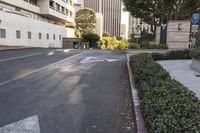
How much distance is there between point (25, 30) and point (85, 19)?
44675 mm

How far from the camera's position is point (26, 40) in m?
33.6

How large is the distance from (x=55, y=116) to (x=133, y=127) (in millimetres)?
1619

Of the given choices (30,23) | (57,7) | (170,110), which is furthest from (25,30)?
(170,110)

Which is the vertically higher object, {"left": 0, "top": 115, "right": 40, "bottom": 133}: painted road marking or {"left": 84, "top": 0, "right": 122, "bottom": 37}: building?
{"left": 84, "top": 0, "right": 122, "bottom": 37}: building

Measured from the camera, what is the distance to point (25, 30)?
33.2m

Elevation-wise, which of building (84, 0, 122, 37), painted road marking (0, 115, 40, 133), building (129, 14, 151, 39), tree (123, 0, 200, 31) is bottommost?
painted road marking (0, 115, 40, 133)

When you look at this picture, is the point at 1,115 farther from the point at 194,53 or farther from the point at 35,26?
the point at 35,26

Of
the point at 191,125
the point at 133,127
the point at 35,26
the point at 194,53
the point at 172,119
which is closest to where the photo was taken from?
the point at 191,125

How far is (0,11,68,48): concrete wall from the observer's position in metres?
28.2

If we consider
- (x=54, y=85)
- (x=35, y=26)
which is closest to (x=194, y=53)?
(x=54, y=85)

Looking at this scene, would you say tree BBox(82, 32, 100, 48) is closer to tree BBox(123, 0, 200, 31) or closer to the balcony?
the balcony

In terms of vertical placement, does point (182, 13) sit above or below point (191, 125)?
above

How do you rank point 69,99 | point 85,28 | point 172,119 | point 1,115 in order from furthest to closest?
point 85,28 → point 69,99 → point 1,115 → point 172,119

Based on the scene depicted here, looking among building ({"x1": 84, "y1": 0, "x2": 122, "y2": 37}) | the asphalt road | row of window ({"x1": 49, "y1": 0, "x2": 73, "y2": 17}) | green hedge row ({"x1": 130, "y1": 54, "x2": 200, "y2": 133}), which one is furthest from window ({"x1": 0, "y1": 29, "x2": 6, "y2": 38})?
building ({"x1": 84, "y1": 0, "x2": 122, "y2": 37})
